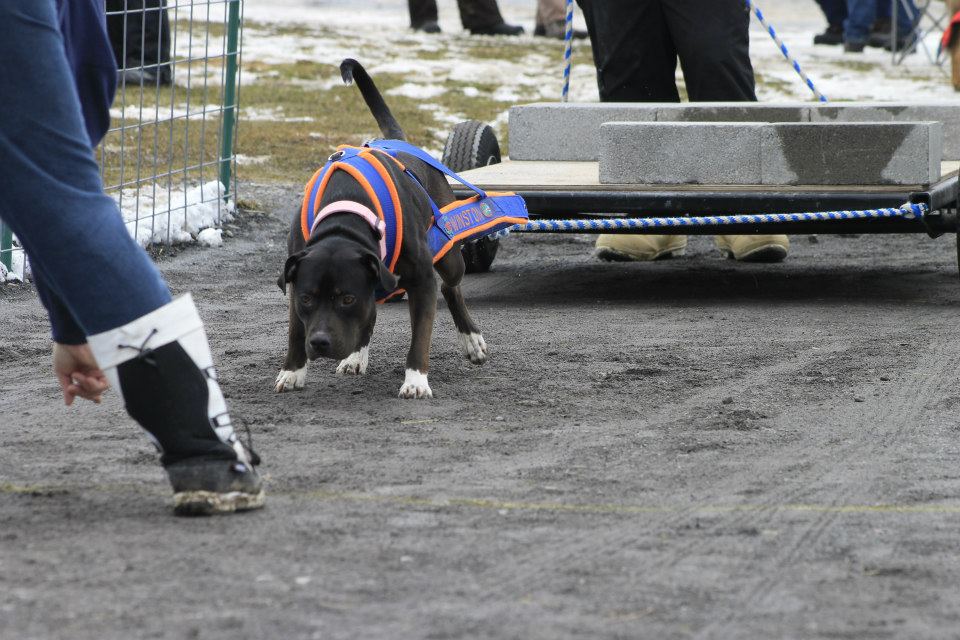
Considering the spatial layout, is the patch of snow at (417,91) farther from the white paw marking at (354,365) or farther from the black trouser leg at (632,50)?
the white paw marking at (354,365)

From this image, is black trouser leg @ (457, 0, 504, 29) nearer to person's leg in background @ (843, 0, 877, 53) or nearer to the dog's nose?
person's leg in background @ (843, 0, 877, 53)

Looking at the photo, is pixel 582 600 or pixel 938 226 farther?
pixel 938 226

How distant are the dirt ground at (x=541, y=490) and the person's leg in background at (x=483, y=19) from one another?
38.6 ft

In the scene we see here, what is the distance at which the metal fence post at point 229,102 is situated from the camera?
26.7 ft

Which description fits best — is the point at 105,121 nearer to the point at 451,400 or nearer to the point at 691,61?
the point at 451,400

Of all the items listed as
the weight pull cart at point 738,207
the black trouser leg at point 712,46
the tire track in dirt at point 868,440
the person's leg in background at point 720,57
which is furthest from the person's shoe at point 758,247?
the tire track in dirt at point 868,440

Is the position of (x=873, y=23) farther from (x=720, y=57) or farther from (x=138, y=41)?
(x=720, y=57)

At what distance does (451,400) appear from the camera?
446cm

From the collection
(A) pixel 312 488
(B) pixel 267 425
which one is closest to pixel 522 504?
(A) pixel 312 488

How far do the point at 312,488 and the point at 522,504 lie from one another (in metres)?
Answer: 0.47

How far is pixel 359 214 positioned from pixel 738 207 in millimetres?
2055

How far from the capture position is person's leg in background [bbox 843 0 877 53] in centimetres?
1703

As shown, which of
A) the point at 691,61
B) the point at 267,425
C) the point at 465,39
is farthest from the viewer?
the point at 465,39

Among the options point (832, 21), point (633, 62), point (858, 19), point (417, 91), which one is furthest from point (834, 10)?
point (633, 62)
